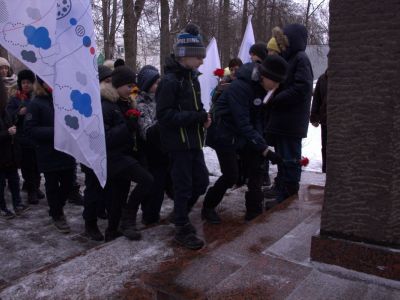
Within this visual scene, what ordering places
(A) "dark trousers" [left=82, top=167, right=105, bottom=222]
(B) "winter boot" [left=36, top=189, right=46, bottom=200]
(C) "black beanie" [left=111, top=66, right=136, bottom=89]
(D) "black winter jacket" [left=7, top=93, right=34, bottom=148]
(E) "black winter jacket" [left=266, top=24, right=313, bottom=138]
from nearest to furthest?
(C) "black beanie" [left=111, top=66, right=136, bottom=89], (A) "dark trousers" [left=82, top=167, right=105, bottom=222], (E) "black winter jacket" [left=266, top=24, right=313, bottom=138], (D) "black winter jacket" [left=7, top=93, right=34, bottom=148], (B) "winter boot" [left=36, top=189, right=46, bottom=200]

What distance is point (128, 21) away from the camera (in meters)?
10.3

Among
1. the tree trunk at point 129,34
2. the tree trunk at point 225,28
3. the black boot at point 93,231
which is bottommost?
the black boot at point 93,231

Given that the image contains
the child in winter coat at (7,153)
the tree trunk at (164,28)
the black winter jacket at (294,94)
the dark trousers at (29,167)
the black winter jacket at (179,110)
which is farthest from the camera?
the tree trunk at (164,28)

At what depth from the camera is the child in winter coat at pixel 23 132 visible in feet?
16.8

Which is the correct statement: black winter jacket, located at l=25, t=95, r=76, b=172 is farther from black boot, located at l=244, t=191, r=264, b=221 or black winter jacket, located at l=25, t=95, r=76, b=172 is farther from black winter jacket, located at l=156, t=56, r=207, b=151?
black boot, located at l=244, t=191, r=264, b=221

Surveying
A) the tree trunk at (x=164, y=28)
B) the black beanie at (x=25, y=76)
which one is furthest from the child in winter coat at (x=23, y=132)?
the tree trunk at (x=164, y=28)

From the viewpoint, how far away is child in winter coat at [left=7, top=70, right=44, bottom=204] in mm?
5117

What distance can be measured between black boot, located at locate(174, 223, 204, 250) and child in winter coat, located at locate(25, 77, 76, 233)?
4.33 ft

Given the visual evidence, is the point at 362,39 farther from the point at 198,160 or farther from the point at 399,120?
the point at 198,160

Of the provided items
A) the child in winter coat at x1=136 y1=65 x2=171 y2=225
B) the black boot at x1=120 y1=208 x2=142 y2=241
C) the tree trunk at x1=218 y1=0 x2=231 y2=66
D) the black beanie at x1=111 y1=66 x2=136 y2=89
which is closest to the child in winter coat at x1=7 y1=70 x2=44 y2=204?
the child in winter coat at x1=136 y1=65 x2=171 y2=225

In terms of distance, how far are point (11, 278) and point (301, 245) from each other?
2.10m

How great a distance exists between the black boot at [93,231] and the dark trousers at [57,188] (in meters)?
0.52

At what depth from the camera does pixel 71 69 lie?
3.27 metres

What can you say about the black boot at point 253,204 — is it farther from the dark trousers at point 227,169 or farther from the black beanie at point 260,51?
the black beanie at point 260,51
